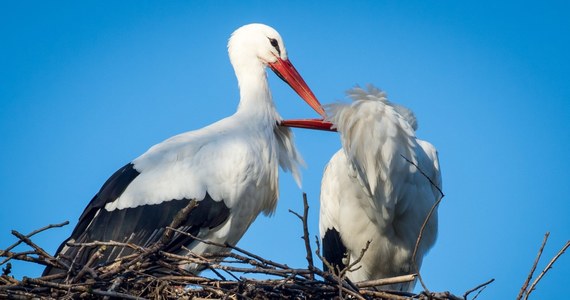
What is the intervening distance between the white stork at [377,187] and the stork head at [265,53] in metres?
0.36

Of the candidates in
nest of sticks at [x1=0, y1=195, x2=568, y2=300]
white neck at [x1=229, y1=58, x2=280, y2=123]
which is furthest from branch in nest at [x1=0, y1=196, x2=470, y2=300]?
white neck at [x1=229, y1=58, x2=280, y2=123]

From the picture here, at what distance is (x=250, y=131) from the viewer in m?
5.57

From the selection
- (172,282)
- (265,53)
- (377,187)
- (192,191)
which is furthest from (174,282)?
(265,53)

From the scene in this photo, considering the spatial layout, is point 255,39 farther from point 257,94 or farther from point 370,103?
point 370,103

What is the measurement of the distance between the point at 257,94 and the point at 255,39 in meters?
0.37

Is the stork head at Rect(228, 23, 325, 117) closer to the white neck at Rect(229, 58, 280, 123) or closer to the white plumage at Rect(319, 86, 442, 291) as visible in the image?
the white neck at Rect(229, 58, 280, 123)

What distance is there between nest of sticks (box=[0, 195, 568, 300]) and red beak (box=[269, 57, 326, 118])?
6.37 feet

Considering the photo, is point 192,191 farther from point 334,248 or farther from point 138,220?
point 334,248

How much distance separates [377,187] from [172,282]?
1473 mm

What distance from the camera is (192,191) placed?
17.1 ft

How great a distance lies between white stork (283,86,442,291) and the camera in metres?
5.30

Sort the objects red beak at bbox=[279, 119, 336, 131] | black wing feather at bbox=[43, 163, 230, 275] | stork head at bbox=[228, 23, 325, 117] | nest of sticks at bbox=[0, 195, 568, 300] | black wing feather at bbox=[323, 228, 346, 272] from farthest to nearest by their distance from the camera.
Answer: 1. stork head at bbox=[228, 23, 325, 117]
2. black wing feather at bbox=[323, 228, 346, 272]
3. red beak at bbox=[279, 119, 336, 131]
4. black wing feather at bbox=[43, 163, 230, 275]
5. nest of sticks at bbox=[0, 195, 568, 300]

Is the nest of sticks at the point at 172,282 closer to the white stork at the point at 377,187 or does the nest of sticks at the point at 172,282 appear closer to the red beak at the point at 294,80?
the white stork at the point at 377,187

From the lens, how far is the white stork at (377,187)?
530cm
